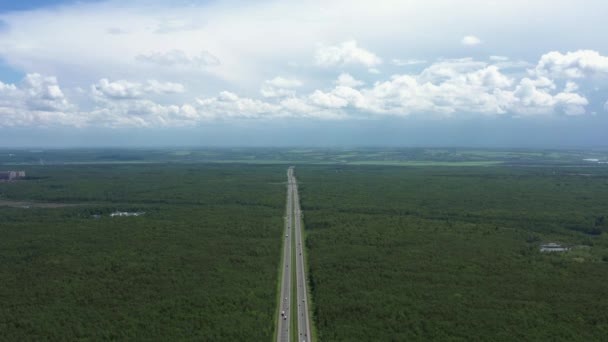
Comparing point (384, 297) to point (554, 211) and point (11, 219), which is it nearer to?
point (554, 211)

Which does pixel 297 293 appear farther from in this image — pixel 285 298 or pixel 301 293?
pixel 285 298

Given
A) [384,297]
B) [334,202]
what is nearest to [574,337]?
[384,297]

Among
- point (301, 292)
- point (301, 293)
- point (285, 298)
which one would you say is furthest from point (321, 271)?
point (285, 298)

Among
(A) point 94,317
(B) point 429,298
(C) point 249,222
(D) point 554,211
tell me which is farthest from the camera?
(D) point 554,211

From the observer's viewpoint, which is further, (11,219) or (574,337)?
(11,219)

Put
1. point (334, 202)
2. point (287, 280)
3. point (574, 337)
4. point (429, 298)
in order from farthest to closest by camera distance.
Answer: point (334, 202), point (287, 280), point (429, 298), point (574, 337)

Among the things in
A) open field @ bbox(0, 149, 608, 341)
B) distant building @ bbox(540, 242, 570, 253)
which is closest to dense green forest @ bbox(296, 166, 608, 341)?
open field @ bbox(0, 149, 608, 341)
